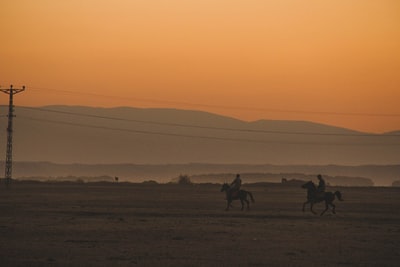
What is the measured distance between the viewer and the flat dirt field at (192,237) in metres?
26.0

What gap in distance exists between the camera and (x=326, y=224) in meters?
40.8

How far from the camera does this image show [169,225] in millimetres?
38656

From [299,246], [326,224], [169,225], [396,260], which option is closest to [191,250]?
[299,246]

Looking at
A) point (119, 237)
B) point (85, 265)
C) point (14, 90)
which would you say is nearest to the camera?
point (85, 265)

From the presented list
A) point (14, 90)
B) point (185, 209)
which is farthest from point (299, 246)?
point (14, 90)

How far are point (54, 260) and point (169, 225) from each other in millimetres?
13598

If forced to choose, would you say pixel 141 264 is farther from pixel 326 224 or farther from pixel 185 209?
pixel 185 209

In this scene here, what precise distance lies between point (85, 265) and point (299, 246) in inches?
310

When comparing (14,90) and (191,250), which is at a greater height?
(14,90)

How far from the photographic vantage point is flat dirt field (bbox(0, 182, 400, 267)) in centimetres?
2600

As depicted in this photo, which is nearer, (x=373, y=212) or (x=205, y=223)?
(x=205, y=223)

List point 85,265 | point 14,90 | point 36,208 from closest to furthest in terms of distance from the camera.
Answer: point 85,265, point 36,208, point 14,90

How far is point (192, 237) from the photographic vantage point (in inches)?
1292

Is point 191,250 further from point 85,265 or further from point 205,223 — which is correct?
point 205,223
